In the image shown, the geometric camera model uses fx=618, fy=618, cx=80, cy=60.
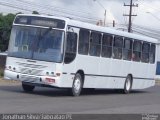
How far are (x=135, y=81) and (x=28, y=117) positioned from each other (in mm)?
17826

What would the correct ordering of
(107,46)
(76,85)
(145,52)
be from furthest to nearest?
(145,52) < (107,46) < (76,85)

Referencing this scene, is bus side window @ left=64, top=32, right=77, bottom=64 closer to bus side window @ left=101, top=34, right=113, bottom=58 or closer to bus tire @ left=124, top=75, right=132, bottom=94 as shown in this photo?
bus side window @ left=101, top=34, right=113, bottom=58

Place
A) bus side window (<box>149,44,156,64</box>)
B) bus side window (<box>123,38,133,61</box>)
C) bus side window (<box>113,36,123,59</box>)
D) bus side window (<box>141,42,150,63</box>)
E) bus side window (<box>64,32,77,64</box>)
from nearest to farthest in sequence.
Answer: bus side window (<box>64,32,77,64</box>)
bus side window (<box>113,36,123,59</box>)
bus side window (<box>123,38,133,61</box>)
bus side window (<box>141,42,150,63</box>)
bus side window (<box>149,44,156,64</box>)

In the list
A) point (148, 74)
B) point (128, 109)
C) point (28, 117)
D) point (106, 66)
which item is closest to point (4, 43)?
point (148, 74)

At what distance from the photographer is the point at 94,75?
26.7m

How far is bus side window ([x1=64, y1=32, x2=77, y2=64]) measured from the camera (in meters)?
24.0

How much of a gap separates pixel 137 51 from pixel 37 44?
28.7 ft

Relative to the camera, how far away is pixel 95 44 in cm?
2644

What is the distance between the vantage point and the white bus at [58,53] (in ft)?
77.8

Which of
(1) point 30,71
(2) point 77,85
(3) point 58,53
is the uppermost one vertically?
(3) point 58,53

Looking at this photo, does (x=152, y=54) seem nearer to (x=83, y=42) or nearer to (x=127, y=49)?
(x=127, y=49)

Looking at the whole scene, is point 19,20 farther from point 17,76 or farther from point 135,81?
point 135,81

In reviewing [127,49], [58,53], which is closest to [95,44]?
[58,53]

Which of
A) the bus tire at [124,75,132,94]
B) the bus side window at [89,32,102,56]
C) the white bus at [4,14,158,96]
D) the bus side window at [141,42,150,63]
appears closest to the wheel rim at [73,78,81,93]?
the white bus at [4,14,158,96]
